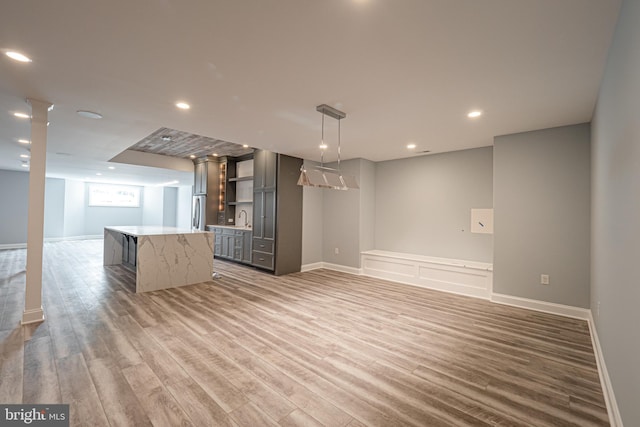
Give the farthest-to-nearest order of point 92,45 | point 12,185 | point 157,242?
point 12,185 → point 157,242 → point 92,45

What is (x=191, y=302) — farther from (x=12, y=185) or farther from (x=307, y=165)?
(x=12, y=185)

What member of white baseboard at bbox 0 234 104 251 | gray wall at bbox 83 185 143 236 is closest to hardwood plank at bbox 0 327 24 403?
white baseboard at bbox 0 234 104 251

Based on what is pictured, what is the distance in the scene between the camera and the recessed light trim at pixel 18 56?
227cm

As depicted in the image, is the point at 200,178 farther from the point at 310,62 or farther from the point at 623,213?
the point at 623,213

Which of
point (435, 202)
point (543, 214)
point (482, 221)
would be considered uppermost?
point (435, 202)

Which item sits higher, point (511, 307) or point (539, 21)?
point (539, 21)

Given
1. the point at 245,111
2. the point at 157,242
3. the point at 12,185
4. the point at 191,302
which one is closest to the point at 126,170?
the point at 12,185

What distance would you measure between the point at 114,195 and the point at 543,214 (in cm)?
1563

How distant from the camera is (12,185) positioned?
9383 millimetres

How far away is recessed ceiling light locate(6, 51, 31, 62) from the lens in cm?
227

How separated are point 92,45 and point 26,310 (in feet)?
10.2

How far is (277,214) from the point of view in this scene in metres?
5.95

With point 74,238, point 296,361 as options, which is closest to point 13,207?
point 74,238

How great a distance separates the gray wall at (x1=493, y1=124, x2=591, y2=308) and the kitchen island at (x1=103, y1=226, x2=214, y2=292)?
502cm
